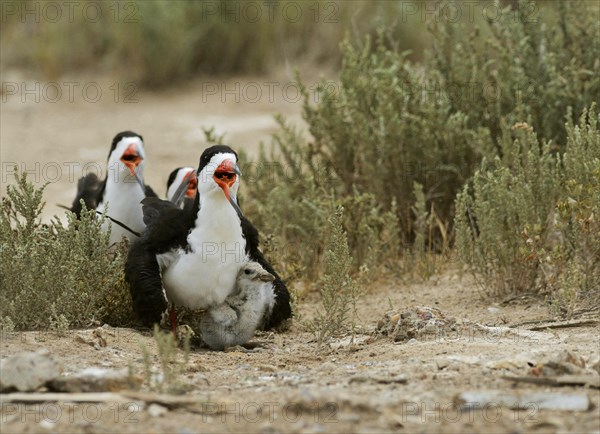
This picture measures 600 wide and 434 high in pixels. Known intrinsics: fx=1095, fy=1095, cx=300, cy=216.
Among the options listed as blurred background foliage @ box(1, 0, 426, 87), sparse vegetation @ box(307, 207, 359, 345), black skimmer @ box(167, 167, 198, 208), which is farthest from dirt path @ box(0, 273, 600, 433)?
blurred background foliage @ box(1, 0, 426, 87)

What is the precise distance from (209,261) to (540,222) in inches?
71.7

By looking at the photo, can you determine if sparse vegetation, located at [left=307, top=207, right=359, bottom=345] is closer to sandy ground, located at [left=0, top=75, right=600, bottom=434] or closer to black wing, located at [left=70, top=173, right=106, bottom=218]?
sandy ground, located at [left=0, top=75, right=600, bottom=434]

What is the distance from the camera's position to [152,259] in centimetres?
538

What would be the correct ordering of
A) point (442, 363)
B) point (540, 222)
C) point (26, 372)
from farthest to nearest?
point (540, 222) → point (442, 363) → point (26, 372)

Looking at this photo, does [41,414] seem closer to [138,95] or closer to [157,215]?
[157,215]

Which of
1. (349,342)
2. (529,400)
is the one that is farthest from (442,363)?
(349,342)

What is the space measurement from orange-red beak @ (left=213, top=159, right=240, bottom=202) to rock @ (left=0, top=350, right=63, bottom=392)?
1.50m

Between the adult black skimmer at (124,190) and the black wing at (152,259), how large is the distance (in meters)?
0.64

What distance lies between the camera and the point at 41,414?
12.4 ft

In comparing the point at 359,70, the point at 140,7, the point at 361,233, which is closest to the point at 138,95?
the point at 140,7

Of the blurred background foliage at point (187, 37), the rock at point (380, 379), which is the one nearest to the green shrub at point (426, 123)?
the rock at point (380, 379)

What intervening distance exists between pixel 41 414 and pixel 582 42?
483cm
